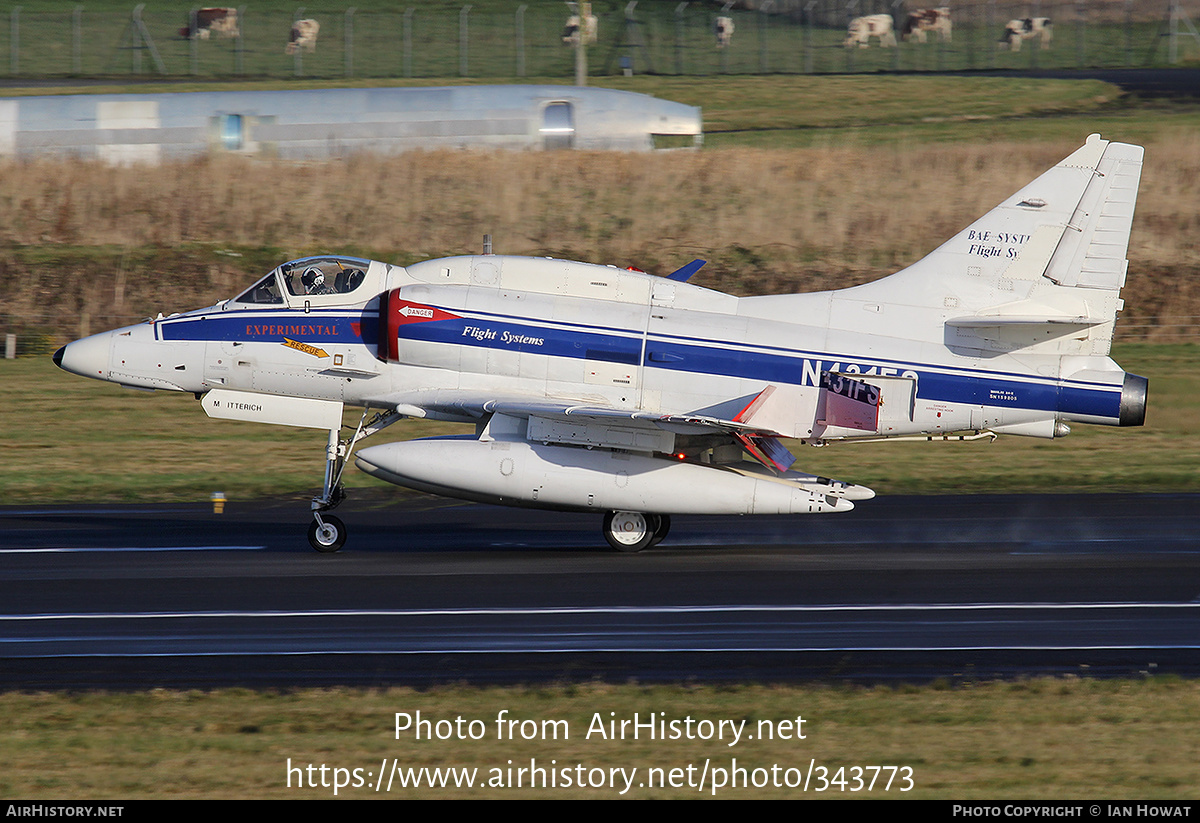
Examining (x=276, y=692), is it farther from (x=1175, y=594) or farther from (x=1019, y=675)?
(x=1175, y=594)

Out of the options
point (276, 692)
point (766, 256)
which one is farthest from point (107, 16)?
point (276, 692)

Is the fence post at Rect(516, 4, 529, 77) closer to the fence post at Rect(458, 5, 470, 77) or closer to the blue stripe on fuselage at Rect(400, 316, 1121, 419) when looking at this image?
the fence post at Rect(458, 5, 470, 77)

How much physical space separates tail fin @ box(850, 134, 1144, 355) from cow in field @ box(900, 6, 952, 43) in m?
50.2

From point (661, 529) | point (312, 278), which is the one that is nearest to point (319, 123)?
point (312, 278)

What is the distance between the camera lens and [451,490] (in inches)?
580

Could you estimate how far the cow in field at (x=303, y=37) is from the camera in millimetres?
60406

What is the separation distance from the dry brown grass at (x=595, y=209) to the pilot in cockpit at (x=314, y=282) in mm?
17918

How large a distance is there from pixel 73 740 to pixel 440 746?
8.40 feet

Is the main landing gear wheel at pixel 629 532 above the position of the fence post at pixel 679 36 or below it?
below

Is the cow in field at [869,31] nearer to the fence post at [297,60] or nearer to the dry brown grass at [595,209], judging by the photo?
the dry brown grass at [595,209]

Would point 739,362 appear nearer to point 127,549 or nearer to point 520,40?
point 127,549

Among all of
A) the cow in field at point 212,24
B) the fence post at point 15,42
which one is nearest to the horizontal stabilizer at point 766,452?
the fence post at point 15,42

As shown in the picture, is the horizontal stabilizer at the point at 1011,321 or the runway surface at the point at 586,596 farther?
the horizontal stabilizer at the point at 1011,321

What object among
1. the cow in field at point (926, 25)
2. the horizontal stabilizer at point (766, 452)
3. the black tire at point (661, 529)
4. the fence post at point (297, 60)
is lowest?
the black tire at point (661, 529)
